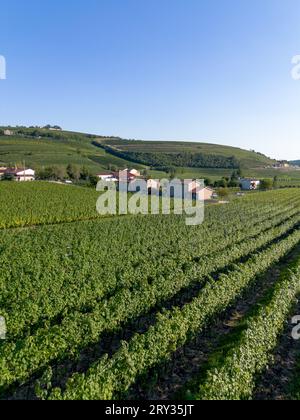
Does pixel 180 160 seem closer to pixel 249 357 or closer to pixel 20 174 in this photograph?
pixel 20 174

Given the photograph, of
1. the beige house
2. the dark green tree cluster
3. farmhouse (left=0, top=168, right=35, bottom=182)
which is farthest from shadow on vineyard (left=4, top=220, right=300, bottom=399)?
the dark green tree cluster

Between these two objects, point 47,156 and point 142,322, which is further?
point 47,156

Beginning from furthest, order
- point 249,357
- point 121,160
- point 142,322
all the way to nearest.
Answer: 1. point 121,160
2. point 142,322
3. point 249,357

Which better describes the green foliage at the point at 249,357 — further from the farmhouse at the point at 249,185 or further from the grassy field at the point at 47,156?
the grassy field at the point at 47,156

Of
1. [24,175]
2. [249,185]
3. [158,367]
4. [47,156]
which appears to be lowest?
[158,367]

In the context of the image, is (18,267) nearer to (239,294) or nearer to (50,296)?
(50,296)

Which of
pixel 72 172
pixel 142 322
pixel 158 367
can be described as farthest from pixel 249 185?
pixel 158 367

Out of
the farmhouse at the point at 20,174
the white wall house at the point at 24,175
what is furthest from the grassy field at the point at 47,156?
the white wall house at the point at 24,175

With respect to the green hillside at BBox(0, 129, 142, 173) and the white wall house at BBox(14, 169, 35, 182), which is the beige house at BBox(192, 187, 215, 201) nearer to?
the white wall house at BBox(14, 169, 35, 182)

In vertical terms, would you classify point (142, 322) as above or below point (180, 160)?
below

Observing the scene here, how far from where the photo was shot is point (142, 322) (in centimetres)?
1535

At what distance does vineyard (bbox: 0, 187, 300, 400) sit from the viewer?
10383 mm

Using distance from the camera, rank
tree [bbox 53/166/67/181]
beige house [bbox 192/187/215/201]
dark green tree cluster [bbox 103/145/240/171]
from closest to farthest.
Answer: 1. beige house [bbox 192/187/215/201]
2. tree [bbox 53/166/67/181]
3. dark green tree cluster [bbox 103/145/240/171]

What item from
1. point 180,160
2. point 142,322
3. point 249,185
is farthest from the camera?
point 180,160
